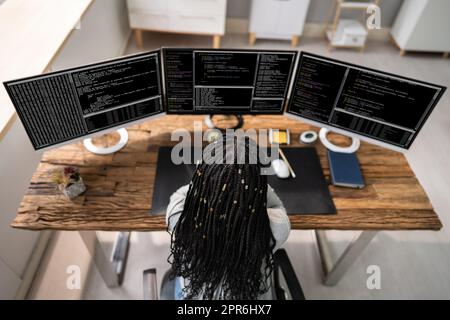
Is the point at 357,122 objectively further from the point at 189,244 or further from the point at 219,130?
the point at 189,244

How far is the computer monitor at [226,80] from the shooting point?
4.37ft

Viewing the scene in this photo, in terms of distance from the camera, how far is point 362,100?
4.42 feet

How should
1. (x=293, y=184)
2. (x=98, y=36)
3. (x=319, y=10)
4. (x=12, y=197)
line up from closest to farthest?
1. (x=293, y=184)
2. (x=12, y=197)
3. (x=98, y=36)
4. (x=319, y=10)

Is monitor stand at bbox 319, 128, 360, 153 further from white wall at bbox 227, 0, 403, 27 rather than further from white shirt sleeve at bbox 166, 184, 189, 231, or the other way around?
white wall at bbox 227, 0, 403, 27

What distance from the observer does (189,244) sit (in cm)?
100

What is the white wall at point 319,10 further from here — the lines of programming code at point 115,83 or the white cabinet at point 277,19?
the lines of programming code at point 115,83

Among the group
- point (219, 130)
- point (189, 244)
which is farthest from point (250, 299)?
point (219, 130)

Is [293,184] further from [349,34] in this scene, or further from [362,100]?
[349,34]

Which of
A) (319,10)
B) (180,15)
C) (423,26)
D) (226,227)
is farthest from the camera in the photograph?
(319,10)

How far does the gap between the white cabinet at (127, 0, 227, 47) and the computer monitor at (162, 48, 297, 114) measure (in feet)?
6.05

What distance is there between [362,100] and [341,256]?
31.4 inches

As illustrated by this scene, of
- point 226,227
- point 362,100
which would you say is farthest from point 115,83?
point 362,100

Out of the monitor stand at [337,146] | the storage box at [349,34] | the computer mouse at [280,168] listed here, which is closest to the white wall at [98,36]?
the computer mouse at [280,168]

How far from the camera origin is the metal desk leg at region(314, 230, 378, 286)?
1.51 metres
